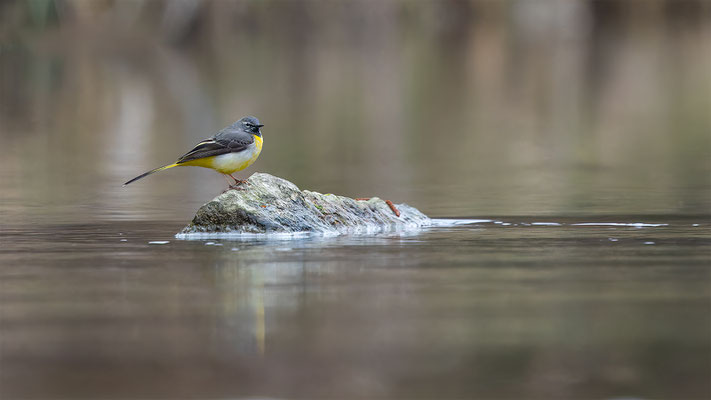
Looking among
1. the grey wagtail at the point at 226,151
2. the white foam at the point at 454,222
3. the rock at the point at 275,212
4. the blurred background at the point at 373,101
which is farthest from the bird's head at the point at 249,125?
the blurred background at the point at 373,101

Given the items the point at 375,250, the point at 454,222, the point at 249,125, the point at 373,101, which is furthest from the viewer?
the point at 373,101

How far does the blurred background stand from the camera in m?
14.8

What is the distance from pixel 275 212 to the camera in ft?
32.5

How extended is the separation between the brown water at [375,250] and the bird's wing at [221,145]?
0.76 metres

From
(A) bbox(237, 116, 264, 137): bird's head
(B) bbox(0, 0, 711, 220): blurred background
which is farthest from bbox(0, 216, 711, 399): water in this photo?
(B) bbox(0, 0, 711, 220): blurred background

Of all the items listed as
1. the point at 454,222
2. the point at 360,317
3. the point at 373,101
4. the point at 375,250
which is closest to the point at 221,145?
the point at 375,250

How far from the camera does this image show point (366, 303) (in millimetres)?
6910

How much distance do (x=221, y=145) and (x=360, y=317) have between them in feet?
11.8

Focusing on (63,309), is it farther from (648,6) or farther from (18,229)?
(648,6)

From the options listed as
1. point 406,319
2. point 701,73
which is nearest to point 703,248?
point 406,319

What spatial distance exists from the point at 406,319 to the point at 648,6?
59.4 m

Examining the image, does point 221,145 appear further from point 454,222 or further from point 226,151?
point 454,222

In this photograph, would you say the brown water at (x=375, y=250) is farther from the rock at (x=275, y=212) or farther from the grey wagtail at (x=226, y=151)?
the grey wagtail at (x=226, y=151)

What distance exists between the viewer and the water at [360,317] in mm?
5301
